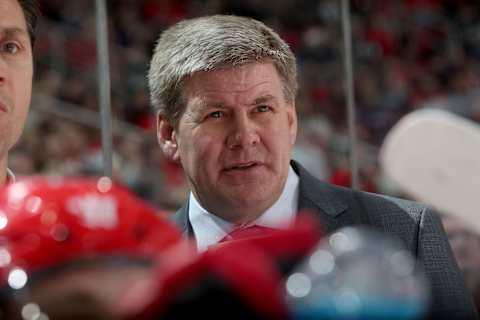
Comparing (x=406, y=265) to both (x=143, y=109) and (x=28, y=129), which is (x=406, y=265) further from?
(x=143, y=109)

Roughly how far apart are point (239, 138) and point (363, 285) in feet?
2.87

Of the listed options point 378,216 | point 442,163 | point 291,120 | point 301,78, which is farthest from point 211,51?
point 301,78

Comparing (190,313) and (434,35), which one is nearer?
(190,313)

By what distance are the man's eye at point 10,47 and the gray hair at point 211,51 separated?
33 cm

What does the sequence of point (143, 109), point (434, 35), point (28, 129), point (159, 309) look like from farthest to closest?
1. point (434, 35)
2. point (143, 109)
3. point (28, 129)
4. point (159, 309)

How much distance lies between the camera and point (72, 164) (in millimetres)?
3920

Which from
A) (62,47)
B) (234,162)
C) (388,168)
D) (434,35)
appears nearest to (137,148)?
(62,47)

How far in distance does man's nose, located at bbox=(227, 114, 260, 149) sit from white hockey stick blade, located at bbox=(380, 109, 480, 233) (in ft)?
1.42

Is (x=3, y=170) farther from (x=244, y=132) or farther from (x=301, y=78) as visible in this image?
(x=301, y=78)

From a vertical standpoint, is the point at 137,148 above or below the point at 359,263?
below

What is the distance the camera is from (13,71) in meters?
1.09

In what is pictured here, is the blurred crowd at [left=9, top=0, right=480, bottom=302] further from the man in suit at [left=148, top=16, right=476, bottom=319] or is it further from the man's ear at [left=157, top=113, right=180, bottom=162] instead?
the man in suit at [left=148, top=16, right=476, bottom=319]

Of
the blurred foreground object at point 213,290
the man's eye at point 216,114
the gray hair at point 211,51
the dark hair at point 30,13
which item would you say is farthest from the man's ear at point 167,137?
the blurred foreground object at point 213,290

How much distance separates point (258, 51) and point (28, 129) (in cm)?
298
